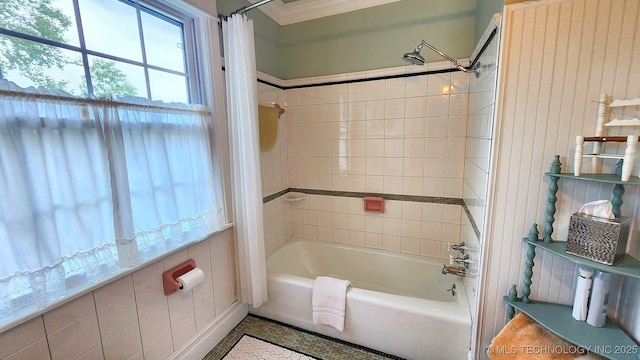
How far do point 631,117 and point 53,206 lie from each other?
2.28 metres

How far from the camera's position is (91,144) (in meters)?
1.08

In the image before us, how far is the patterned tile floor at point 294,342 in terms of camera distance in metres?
1.68

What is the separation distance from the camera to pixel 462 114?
196 cm

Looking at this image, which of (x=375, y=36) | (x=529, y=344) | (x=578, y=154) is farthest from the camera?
(x=375, y=36)

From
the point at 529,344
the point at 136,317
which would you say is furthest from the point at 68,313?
the point at 529,344

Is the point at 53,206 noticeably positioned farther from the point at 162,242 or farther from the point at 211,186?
the point at 211,186

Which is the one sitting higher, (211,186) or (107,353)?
(211,186)

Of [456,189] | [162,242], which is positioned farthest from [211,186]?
[456,189]

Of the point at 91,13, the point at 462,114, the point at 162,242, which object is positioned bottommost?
the point at 162,242

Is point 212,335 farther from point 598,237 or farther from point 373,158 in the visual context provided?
point 598,237

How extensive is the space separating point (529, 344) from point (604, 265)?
47 cm

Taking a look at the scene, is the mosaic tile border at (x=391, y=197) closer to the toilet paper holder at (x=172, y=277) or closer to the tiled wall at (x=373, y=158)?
the tiled wall at (x=373, y=158)

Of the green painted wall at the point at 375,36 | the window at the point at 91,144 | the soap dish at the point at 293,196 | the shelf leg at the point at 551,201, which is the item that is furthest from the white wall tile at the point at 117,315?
the green painted wall at the point at 375,36

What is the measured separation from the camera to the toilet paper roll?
1438 millimetres
